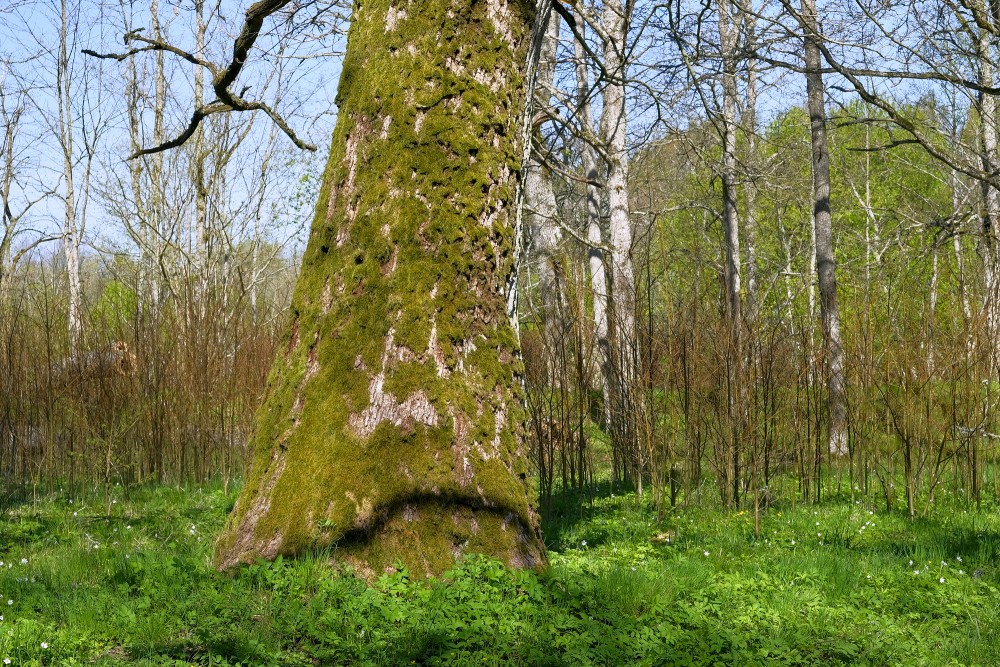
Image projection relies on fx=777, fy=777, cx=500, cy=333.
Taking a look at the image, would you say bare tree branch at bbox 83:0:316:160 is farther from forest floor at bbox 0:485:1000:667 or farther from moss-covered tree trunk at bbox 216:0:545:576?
forest floor at bbox 0:485:1000:667

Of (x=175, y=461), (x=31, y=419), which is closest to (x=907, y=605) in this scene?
(x=175, y=461)

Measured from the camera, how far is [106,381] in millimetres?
6609

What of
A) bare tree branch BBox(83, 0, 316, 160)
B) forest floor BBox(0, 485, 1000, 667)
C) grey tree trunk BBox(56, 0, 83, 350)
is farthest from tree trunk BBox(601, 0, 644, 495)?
grey tree trunk BBox(56, 0, 83, 350)

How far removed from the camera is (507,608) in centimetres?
289

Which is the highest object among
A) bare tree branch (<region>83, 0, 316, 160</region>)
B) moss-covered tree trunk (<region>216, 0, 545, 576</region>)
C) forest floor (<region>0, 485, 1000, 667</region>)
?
bare tree branch (<region>83, 0, 316, 160</region>)

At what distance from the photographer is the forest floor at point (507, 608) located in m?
2.64

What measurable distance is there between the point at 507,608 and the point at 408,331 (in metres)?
1.21

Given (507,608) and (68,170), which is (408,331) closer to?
(507,608)

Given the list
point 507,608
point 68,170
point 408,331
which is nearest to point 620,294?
point 408,331

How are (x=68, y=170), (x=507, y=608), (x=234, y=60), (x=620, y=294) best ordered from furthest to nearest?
1. (x=68, y=170)
2. (x=620, y=294)
3. (x=234, y=60)
4. (x=507, y=608)

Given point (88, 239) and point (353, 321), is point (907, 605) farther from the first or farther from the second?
point (88, 239)

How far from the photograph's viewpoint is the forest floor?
2645 mm

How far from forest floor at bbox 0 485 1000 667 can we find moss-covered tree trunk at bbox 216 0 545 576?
0.21 m

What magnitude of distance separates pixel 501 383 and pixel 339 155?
1.31 m
